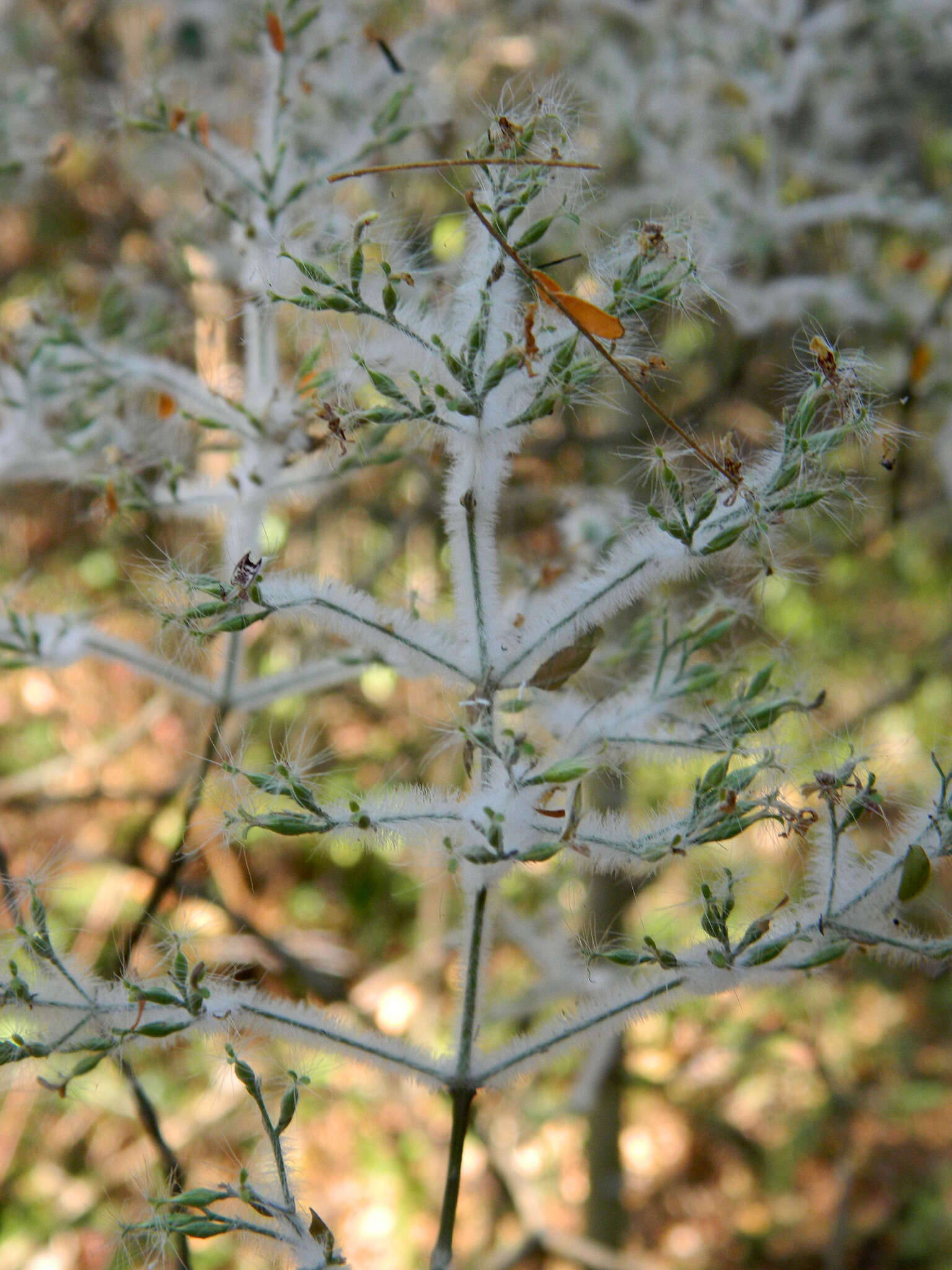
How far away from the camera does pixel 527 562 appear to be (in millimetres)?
2324

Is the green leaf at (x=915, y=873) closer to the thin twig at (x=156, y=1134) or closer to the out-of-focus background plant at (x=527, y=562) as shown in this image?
the thin twig at (x=156, y=1134)

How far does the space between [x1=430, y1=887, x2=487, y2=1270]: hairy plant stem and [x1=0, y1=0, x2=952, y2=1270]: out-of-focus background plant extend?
1342mm

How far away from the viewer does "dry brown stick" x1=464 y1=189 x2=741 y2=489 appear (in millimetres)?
1226

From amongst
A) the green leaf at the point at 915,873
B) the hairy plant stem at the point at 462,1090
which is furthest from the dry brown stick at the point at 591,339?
the hairy plant stem at the point at 462,1090

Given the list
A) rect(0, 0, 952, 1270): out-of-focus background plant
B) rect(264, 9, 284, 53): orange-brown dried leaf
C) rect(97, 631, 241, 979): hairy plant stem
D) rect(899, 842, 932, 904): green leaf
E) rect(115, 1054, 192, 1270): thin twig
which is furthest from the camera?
rect(0, 0, 952, 1270): out-of-focus background plant

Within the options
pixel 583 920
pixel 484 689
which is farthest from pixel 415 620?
pixel 583 920

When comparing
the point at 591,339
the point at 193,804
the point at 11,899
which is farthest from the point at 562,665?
the point at 193,804

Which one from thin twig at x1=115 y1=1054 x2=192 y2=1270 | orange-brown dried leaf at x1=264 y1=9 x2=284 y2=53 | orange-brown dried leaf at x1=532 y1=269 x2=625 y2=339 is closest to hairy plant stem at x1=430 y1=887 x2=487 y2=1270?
thin twig at x1=115 y1=1054 x2=192 y2=1270

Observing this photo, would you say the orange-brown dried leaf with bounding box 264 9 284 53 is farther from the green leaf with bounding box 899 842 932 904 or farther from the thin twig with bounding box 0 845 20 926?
the green leaf with bounding box 899 842 932 904

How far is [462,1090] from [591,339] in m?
0.99

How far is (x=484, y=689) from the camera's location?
130 cm

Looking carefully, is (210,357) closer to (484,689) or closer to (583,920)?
(484,689)

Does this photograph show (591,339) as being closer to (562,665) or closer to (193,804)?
(562,665)

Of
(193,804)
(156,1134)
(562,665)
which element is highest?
(193,804)
